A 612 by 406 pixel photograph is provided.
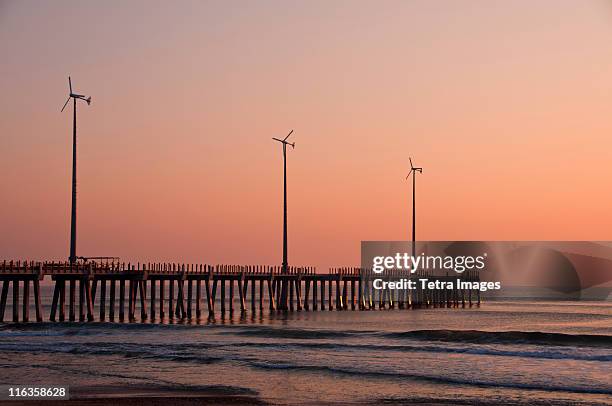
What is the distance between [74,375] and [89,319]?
30.3 meters

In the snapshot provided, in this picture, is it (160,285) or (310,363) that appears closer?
(310,363)

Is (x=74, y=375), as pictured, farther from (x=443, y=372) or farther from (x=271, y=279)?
(x=271, y=279)

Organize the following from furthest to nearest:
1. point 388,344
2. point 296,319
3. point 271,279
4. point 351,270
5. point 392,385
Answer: point 351,270, point 271,279, point 296,319, point 388,344, point 392,385

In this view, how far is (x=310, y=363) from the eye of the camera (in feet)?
113

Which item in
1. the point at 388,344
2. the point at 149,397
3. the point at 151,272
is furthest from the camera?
the point at 151,272

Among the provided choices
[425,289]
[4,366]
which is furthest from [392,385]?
[425,289]

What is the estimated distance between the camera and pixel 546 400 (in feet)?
82.2

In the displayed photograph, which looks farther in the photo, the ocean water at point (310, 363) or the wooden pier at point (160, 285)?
the wooden pier at point (160, 285)

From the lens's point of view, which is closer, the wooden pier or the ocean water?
the ocean water

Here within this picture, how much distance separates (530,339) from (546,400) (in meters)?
24.4

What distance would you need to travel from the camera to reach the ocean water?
2625cm

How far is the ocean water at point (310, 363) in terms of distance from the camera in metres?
26.2

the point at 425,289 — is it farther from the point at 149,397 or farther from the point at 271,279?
the point at 149,397

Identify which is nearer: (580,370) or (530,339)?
(580,370)
